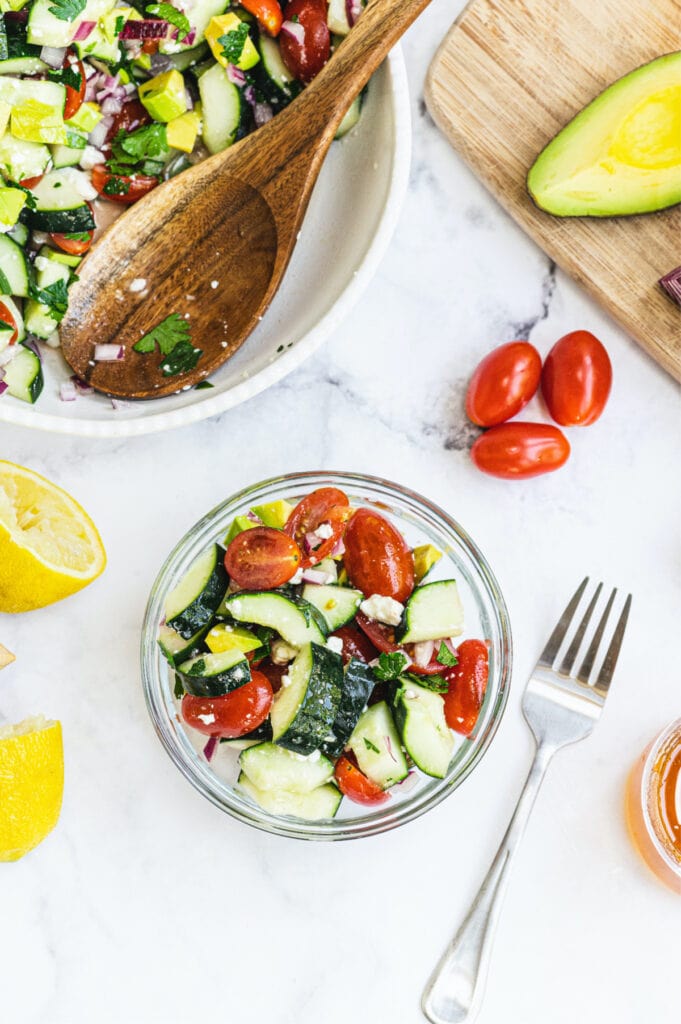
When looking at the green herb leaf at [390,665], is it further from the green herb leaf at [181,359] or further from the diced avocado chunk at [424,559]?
the green herb leaf at [181,359]

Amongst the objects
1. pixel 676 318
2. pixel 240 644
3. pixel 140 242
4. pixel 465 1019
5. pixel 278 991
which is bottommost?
pixel 278 991

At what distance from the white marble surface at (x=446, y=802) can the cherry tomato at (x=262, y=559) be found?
285mm

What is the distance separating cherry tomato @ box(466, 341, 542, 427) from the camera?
1.79m

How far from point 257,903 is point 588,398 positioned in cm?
114

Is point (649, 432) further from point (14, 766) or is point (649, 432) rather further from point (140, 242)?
point (14, 766)

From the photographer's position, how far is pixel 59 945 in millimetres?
1857

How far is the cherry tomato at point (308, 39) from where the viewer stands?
162cm

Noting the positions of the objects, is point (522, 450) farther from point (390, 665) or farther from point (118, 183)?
point (118, 183)

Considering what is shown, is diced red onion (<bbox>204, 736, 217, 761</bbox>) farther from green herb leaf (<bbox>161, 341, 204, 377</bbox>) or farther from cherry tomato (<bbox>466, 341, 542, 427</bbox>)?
cherry tomato (<bbox>466, 341, 542, 427</bbox>)

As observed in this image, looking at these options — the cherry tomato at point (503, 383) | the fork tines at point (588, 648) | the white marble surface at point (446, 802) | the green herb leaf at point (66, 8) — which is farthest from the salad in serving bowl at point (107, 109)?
the fork tines at point (588, 648)

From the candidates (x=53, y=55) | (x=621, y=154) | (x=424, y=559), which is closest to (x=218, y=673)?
(x=424, y=559)

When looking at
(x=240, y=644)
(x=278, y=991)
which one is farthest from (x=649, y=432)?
(x=278, y=991)

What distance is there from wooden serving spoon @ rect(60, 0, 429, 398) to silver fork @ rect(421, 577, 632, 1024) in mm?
832

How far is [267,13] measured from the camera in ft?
5.29
